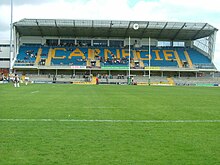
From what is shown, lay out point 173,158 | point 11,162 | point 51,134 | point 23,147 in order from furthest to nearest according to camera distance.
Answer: point 51,134 → point 23,147 → point 173,158 → point 11,162

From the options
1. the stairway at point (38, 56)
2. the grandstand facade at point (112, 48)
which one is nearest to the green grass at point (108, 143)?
the grandstand facade at point (112, 48)

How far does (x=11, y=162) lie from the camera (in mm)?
5812

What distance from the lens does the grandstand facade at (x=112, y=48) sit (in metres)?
73.6

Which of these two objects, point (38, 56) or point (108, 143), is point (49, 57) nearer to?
point (38, 56)

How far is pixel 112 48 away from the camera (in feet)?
268

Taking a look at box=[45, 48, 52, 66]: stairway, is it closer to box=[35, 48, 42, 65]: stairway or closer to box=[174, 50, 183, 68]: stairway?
box=[35, 48, 42, 65]: stairway

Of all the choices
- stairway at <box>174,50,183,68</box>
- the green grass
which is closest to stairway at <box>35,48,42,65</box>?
stairway at <box>174,50,183,68</box>

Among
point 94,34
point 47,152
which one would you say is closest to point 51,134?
point 47,152

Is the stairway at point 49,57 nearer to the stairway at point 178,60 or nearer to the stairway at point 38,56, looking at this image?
the stairway at point 38,56

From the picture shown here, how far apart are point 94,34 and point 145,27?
11743 mm

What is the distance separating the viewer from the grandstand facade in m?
73.6

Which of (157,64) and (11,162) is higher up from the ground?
(157,64)

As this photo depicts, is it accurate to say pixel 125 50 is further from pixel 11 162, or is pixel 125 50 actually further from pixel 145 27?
pixel 11 162

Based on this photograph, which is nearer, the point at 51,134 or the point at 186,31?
the point at 51,134
